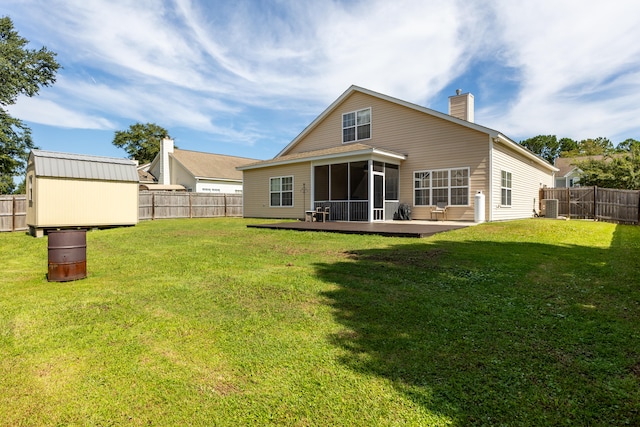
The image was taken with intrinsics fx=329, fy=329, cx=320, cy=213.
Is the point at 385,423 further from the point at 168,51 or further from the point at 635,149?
A: the point at 635,149

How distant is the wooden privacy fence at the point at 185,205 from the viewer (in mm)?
20578

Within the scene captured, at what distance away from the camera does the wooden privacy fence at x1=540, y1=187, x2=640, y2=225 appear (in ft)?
51.8

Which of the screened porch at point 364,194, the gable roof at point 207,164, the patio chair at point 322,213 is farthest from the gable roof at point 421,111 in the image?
the gable roof at point 207,164

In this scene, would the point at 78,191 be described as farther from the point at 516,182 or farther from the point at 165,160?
the point at 516,182

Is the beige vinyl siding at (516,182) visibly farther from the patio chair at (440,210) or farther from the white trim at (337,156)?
the white trim at (337,156)

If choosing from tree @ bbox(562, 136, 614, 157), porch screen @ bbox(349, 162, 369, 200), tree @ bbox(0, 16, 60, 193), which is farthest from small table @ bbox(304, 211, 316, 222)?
tree @ bbox(562, 136, 614, 157)

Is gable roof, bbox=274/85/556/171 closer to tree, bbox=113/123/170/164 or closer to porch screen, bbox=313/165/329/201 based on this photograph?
porch screen, bbox=313/165/329/201

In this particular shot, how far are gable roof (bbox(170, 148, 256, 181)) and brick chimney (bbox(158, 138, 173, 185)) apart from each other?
2.12ft

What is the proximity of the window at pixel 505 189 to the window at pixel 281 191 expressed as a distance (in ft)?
33.2

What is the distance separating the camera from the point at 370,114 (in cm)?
1661

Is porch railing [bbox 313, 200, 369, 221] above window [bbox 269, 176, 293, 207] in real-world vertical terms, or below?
below

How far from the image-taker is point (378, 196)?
14.7 meters

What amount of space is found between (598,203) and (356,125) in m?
13.2

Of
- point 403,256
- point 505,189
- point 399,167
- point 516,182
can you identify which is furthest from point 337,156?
point 403,256
